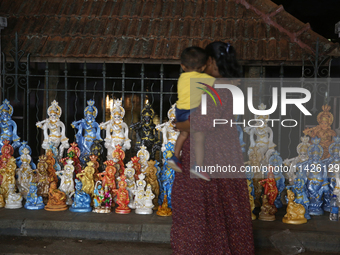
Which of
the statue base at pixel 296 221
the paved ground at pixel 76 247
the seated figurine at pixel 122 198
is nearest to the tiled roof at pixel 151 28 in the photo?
the seated figurine at pixel 122 198

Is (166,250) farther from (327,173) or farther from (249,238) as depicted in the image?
(327,173)

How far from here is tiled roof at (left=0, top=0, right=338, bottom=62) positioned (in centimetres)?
648

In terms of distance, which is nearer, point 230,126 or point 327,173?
point 230,126

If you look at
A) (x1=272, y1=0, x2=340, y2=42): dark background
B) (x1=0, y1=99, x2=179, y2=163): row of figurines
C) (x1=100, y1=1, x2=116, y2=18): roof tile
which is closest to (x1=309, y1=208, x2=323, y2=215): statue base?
(x1=0, y1=99, x2=179, y2=163): row of figurines

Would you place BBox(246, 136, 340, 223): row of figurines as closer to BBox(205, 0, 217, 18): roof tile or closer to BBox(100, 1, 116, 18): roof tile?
BBox(205, 0, 217, 18): roof tile

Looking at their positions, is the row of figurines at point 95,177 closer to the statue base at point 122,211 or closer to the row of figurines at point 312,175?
the statue base at point 122,211

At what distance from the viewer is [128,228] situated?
4695mm

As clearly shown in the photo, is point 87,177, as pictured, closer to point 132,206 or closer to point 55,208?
point 55,208

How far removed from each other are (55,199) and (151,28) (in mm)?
3337

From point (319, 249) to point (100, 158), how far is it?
3.05 metres

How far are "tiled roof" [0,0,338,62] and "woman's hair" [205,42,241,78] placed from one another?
3158mm

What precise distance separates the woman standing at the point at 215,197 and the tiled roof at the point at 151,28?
10.5 feet

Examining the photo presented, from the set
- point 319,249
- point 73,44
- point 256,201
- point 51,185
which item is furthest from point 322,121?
point 73,44

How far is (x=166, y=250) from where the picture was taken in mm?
4406
